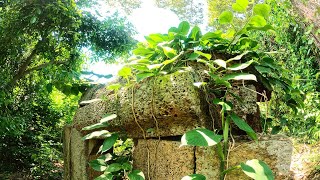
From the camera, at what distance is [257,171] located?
110cm

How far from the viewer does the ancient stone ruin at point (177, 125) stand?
4.34ft

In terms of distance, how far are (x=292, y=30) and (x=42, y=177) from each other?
4.53m

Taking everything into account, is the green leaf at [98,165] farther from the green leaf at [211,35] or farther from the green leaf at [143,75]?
the green leaf at [211,35]

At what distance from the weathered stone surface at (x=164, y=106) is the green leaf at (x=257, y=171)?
0.32 meters

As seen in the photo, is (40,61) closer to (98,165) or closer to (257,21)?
(98,165)

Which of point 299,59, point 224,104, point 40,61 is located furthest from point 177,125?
point 40,61

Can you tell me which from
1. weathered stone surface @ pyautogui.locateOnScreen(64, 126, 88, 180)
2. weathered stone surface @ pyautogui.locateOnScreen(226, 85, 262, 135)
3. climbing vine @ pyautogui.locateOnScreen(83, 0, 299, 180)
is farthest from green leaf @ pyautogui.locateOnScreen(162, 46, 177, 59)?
weathered stone surface @ pyautogui.locateOnScreen(64, 126, 88, 180)

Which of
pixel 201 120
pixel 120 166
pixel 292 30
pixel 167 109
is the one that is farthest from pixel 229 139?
pixel 292 30

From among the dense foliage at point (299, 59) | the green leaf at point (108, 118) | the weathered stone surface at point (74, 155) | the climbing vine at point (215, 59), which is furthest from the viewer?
the dense foliage at point (299, 59)

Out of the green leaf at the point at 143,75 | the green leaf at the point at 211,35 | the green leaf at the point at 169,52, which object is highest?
the green leaf at the point at 211,35

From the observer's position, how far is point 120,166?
1571 mm

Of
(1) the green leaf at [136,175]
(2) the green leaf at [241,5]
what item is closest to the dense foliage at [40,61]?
(1) the green leaf at [136,175]

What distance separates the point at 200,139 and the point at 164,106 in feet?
1.05

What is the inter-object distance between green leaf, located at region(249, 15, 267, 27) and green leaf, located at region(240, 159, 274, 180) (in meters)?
0.62
